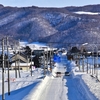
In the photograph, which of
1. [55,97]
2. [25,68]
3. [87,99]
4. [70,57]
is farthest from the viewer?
[70,57]

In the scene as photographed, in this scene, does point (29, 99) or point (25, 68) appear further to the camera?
point (25, 68)

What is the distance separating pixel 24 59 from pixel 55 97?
68.5 meters

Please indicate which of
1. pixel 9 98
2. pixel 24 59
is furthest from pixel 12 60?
pixel 9 98

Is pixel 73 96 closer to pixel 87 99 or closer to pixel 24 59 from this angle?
pixel 87 99

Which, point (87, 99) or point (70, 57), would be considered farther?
point (70, 57)

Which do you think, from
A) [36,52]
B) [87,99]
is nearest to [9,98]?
[87,99]

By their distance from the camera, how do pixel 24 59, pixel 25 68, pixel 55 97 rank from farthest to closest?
1. pixel 24 59
2. pixel 25 68
3. pixel 55 97

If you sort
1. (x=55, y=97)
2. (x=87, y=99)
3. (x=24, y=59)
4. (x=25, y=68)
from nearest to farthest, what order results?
(x=87, y=99) → (x=55, y=97) → (x=25, y=68) → (x=24, y=59)

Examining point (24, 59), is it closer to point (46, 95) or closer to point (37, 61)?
point (37, 61)

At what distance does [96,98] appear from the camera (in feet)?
74.4

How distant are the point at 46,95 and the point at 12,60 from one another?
215 feet

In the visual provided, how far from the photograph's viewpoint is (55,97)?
27.8 m

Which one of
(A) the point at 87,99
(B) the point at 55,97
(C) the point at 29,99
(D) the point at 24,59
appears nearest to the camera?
(C) the point at 29,99

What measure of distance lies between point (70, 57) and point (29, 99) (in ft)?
370
